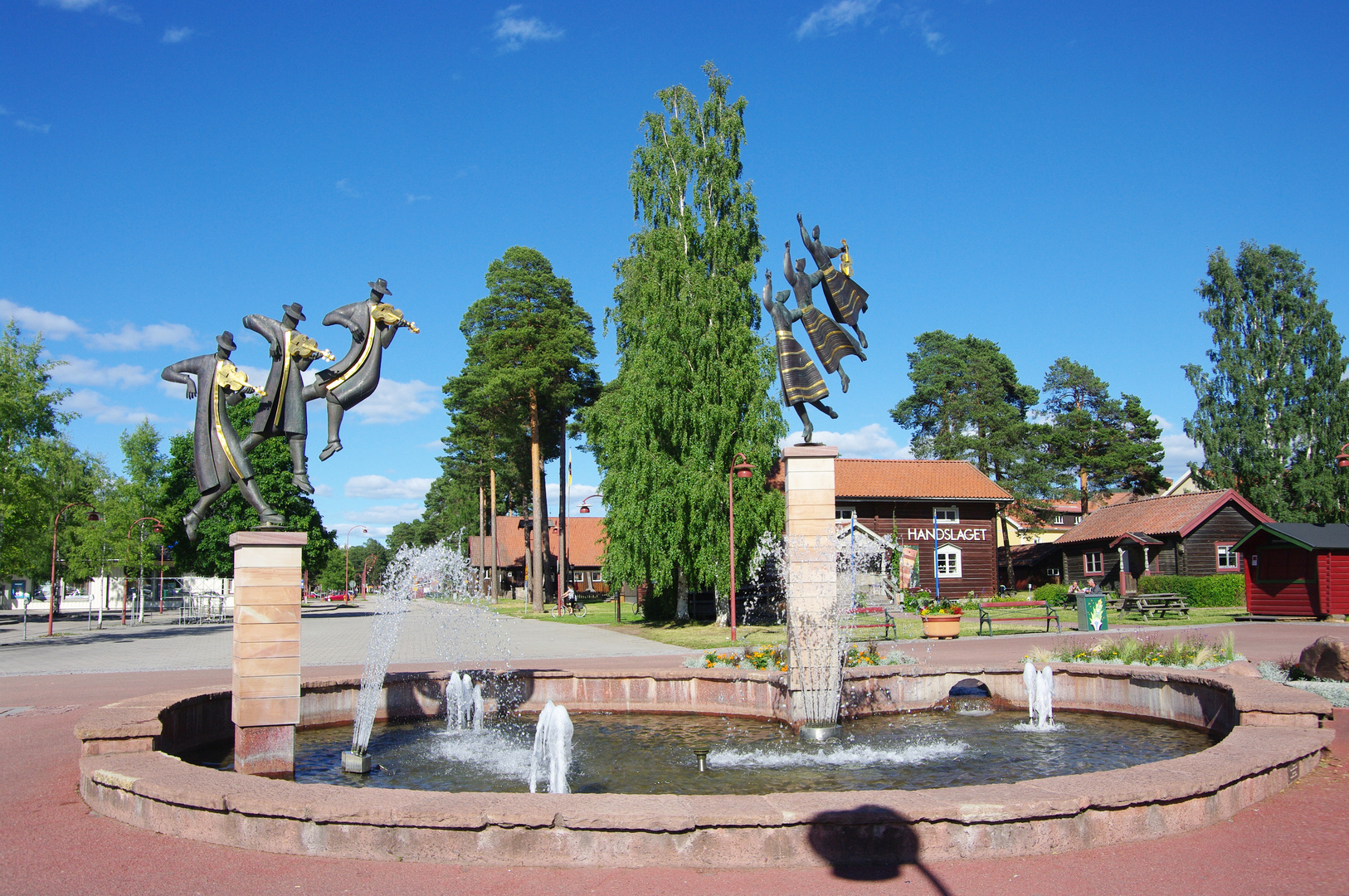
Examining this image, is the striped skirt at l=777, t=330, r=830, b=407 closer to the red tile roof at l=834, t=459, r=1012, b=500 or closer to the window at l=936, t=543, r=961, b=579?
the red tile roof at l=834, t=459, r=1012, b=500

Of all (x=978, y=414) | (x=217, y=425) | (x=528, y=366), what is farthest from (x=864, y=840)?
(x=978, y=414)

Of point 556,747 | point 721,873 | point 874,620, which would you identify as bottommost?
point 874,620

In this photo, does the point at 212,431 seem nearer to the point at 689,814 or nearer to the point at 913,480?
the point at 689,814

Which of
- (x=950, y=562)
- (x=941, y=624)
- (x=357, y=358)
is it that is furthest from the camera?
(x=950, y=562)

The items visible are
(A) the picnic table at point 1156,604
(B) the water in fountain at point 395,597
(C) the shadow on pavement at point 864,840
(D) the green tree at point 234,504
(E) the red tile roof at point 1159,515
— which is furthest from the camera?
(D) the green tree at point 234,504

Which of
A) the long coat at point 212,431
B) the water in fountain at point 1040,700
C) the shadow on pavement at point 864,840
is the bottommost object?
the water in fountain at point 1040,700

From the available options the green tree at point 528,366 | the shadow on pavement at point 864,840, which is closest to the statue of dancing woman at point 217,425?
the shadow on pavement at point 864,840

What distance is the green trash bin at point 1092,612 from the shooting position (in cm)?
Result: 2503

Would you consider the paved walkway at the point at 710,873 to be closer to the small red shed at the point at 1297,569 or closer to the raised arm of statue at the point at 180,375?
the raised arm of statue at the point at 180,375

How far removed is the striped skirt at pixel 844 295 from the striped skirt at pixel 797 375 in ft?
2.44

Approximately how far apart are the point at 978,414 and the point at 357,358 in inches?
2304

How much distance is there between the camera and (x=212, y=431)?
30.8ft

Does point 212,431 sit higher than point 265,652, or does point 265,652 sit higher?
point 212,431

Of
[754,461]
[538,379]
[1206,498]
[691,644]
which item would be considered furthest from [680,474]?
[1206,498]
